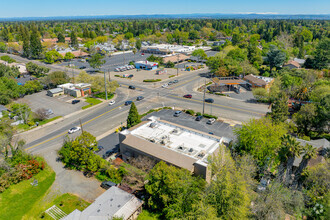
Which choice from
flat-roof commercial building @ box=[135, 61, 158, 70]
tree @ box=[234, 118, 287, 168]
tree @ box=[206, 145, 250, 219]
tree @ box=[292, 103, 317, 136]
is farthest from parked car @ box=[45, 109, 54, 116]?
tree @ box=[292, 103, 317, 136]

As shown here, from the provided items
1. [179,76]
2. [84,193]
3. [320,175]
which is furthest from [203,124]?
[179,76]

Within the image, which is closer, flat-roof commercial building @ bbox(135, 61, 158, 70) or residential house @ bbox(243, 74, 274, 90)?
residential house @ bbox(243, 74, 274, 90)

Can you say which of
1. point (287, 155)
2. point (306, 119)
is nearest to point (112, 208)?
point (287, 155)

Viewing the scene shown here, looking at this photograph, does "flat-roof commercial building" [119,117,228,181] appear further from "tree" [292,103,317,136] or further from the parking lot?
the parking lot

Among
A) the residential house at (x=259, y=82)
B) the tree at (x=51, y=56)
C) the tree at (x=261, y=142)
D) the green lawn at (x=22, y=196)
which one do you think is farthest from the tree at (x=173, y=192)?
the tree at (x=51, y=56)

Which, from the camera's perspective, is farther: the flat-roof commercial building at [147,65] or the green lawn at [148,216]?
the flat-roof commercial building at [147,65]

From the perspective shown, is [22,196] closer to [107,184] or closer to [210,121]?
[107,184]

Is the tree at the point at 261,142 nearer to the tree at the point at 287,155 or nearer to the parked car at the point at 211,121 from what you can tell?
the tree at the point at 287,155
